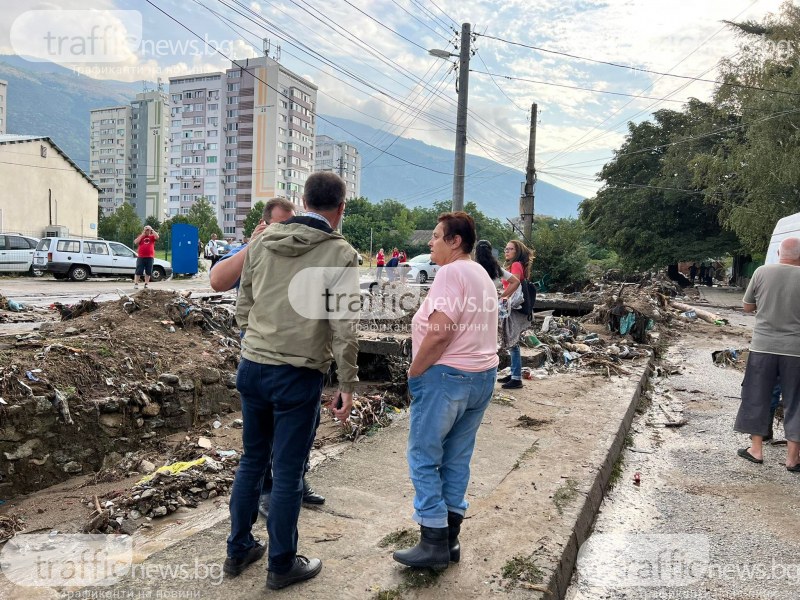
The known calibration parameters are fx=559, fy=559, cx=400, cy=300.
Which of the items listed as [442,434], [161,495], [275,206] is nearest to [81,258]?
[161,495]

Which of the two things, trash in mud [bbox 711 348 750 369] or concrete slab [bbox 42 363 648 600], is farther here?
trash in mud [bbox 711 348 750 369]

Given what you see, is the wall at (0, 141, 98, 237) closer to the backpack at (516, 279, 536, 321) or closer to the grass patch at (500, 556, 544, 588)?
the backpack at (516, 279, 536, 321)

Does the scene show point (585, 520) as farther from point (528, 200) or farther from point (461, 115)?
point (528, 200)

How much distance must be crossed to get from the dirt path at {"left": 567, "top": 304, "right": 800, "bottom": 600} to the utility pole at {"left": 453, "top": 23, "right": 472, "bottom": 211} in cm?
849

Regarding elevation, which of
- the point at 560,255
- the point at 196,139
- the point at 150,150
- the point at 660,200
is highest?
the point at 150,150

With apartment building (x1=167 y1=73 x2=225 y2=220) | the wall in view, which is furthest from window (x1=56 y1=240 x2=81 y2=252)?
apartment building (x1=167 y1=73 x2=225 y2=220)

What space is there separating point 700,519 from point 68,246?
69.1 ft

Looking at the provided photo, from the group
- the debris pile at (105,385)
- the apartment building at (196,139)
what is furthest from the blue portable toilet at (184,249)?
the apartment building at (196,139)

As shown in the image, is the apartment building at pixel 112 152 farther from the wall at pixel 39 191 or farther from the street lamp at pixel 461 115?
the street lamp at pixel 461 115

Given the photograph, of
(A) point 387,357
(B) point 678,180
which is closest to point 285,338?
(A) point 387,357

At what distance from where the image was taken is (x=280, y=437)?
241cm

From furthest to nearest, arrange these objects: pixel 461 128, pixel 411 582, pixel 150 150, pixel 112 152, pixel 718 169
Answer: pixel 112 152 → pixel 150 150 → pixel 718 169 → pixel 461 128 → pixel 411 582

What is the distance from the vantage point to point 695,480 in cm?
452

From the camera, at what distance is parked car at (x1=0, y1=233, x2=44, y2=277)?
19797 mm
